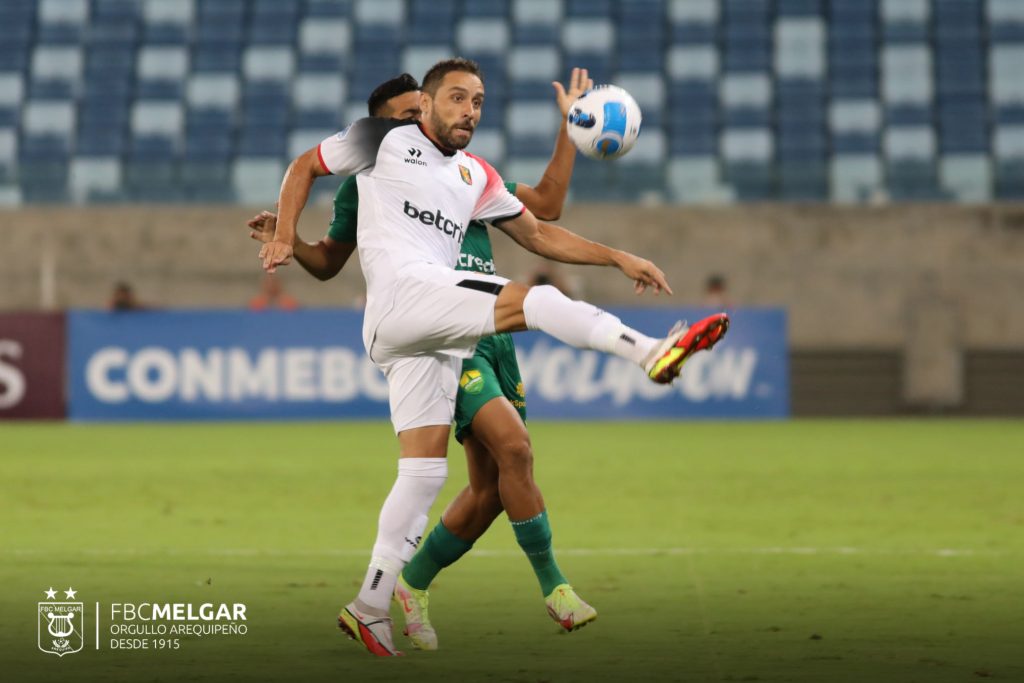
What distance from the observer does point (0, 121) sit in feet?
73.3

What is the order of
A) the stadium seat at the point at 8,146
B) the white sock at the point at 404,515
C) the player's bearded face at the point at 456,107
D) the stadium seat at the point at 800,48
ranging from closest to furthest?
the white sock at the point at 404,515 < the player's bearded face at the point at 456,107 < the stadium seat at the point at 8,146 < the stadium seat at the point at 800,48

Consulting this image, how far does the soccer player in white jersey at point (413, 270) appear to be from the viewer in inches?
211

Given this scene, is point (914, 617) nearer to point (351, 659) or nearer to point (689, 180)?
point (351, 659)

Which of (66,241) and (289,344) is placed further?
(66,241)

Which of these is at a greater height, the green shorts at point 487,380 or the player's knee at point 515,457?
the green shorts at point 487,380

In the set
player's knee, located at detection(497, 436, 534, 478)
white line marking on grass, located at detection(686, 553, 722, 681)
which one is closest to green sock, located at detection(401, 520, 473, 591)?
player's knee, located at detection(497, 436, 534, 478)

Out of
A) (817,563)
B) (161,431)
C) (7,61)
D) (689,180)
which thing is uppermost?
(7,61)

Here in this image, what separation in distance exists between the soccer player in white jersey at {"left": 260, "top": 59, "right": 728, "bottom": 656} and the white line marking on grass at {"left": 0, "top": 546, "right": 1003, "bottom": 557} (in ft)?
8.38

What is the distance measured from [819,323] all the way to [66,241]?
32.4 ft

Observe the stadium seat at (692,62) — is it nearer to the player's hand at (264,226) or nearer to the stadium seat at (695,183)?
the stadium seat at (695,183)

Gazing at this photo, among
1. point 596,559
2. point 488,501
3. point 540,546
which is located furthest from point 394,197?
point 596,559

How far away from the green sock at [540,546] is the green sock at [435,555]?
1.08 ft

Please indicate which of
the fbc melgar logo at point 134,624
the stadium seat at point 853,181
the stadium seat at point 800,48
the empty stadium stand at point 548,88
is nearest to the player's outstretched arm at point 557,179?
the fbc melgar logo at point 134,624

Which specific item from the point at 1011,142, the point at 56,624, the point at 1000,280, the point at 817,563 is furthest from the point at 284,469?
the point at 1011,142
